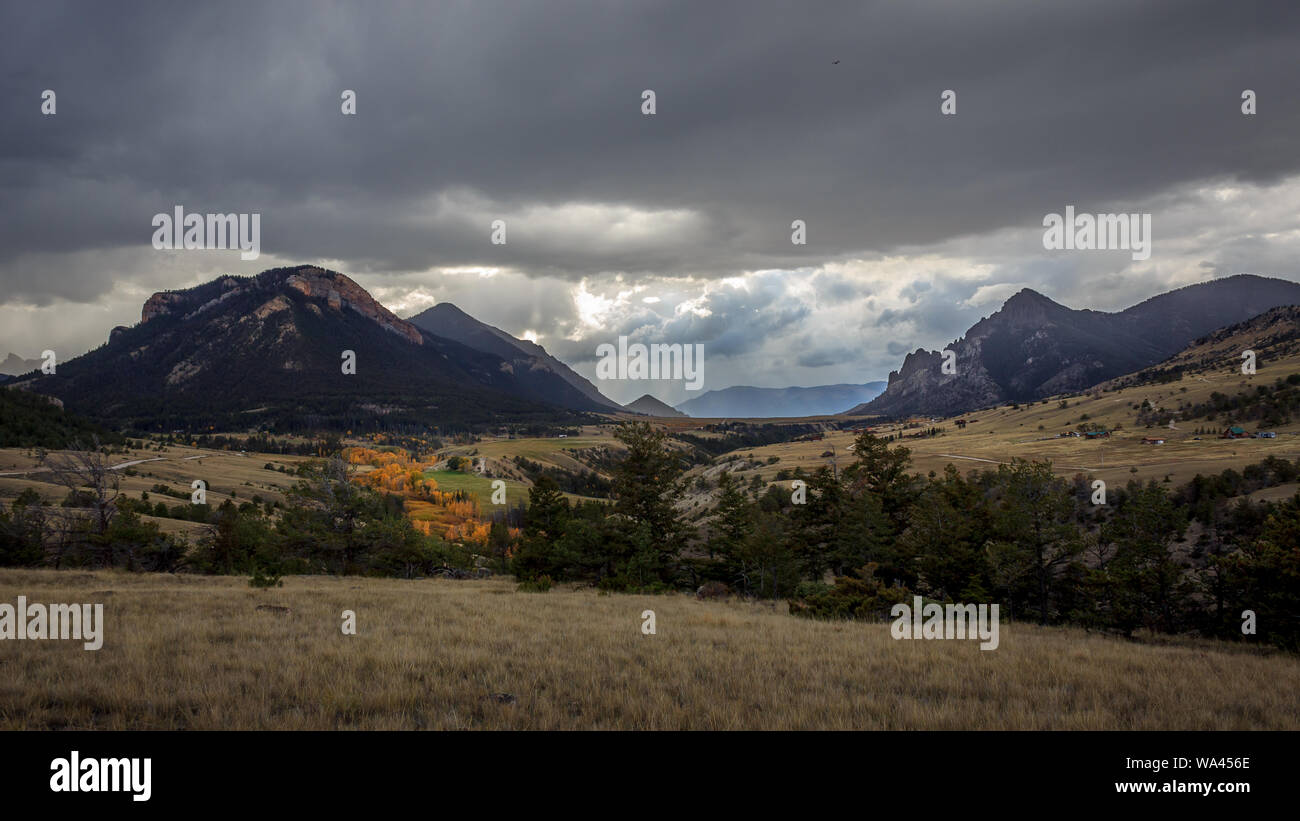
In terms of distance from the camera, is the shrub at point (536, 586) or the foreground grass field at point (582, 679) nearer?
the foreground grass field at point (582, 679)

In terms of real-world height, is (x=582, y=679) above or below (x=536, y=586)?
above

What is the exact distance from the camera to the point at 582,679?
29.0ft

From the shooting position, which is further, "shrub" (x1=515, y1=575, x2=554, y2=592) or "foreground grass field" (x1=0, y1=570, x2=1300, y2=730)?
"shrub" (x1=515, y1=575, x2=554, y2=592)

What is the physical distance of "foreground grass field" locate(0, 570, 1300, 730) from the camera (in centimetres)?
707

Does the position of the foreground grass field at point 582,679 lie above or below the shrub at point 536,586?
above

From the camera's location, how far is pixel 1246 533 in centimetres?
3897

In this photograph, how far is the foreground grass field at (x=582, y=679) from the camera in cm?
707

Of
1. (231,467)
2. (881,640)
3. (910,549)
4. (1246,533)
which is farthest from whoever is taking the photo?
(231,467)

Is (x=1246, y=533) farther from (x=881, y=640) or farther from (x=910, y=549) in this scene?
(x=881, y=640)

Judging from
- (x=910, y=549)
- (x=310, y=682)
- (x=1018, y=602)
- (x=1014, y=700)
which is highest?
(x=310, y=682)

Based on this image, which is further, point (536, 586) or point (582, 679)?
point (536, 586)
